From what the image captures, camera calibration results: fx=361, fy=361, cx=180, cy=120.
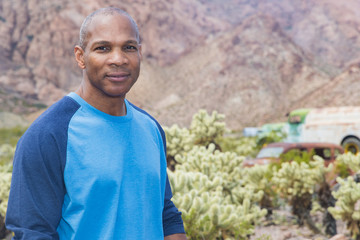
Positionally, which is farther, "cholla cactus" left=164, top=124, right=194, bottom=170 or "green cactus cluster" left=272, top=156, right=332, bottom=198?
"cholla cactus" left=164, top=124, right=194, bottom=170

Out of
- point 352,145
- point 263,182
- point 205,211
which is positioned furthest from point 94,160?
point 352,145

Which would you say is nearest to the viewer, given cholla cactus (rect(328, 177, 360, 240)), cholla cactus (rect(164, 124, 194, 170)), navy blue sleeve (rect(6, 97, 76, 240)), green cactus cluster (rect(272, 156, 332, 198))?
navy blue sleeve (rect(6, 97, 76, 240))

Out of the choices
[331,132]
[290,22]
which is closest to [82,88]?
[331,132]

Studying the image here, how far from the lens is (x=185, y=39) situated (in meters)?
93.1

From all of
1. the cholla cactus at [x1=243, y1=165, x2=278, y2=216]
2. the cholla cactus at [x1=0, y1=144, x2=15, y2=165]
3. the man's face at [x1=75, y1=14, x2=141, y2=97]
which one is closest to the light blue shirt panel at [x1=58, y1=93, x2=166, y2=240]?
the man's face at [x1=75, y1=14, x2=141, y2=97]

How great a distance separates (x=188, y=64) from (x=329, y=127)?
63.5 m

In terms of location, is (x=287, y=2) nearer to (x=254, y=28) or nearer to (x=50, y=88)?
(x=254, y=28)

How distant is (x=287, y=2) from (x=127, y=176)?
485 ft

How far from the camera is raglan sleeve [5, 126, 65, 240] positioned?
137 centimetres

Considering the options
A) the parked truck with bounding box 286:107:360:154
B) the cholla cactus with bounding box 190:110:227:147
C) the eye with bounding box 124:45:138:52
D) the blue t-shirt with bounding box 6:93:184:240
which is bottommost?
the blue t-shirt with bounding box 6:93:184:240

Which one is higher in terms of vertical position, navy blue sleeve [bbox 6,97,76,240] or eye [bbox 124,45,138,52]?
eye [bbox 124,45,138,52]

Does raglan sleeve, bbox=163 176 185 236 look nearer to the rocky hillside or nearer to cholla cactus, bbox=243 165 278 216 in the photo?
cholla cactus, bbox=243 165 278 216

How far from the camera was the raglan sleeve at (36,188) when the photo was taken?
137 centimetres

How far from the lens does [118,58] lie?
1.59 meters
